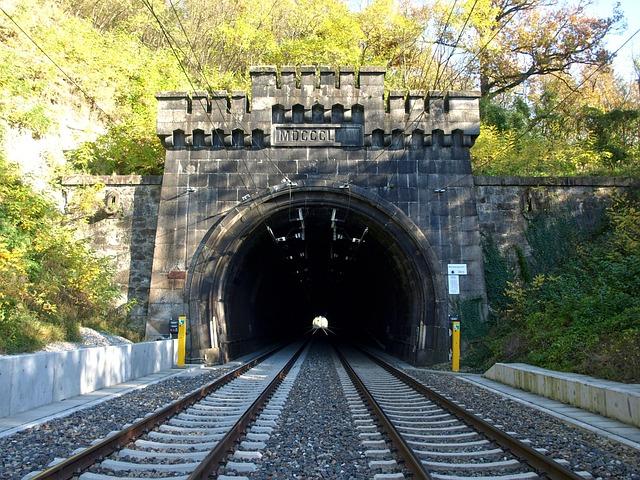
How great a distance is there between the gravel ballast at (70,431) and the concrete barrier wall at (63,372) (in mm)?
690

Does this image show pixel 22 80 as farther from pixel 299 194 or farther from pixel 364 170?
pixel 364 170

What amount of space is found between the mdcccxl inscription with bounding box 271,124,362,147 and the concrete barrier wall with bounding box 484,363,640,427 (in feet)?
25.8

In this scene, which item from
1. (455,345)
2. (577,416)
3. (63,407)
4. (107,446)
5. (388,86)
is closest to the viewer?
(107,446)

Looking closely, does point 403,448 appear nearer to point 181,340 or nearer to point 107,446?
point 107,446

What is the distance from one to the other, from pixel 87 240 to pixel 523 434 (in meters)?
13.1

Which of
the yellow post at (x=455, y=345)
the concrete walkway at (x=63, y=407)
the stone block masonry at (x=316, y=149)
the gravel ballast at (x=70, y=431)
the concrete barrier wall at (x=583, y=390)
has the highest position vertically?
the stone block masonry at (x=316, y=149)

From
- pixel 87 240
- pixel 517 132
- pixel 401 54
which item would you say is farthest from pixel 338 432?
pixel 401 54

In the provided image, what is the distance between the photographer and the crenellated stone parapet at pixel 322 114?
53.6 feet

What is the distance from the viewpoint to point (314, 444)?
242 inches

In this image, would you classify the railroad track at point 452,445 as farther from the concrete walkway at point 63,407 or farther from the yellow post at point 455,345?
the yellow post at point 455,345

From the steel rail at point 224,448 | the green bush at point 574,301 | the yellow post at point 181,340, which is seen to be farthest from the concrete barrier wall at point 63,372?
the green bush at point 574,301

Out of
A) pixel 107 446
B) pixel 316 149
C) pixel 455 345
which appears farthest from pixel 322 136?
pixel 107 446

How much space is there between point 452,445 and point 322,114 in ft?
39.5

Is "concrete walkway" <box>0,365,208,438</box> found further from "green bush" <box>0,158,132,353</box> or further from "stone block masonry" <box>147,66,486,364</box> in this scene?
"stone block masonry" <box>147,66,486,364</box>
